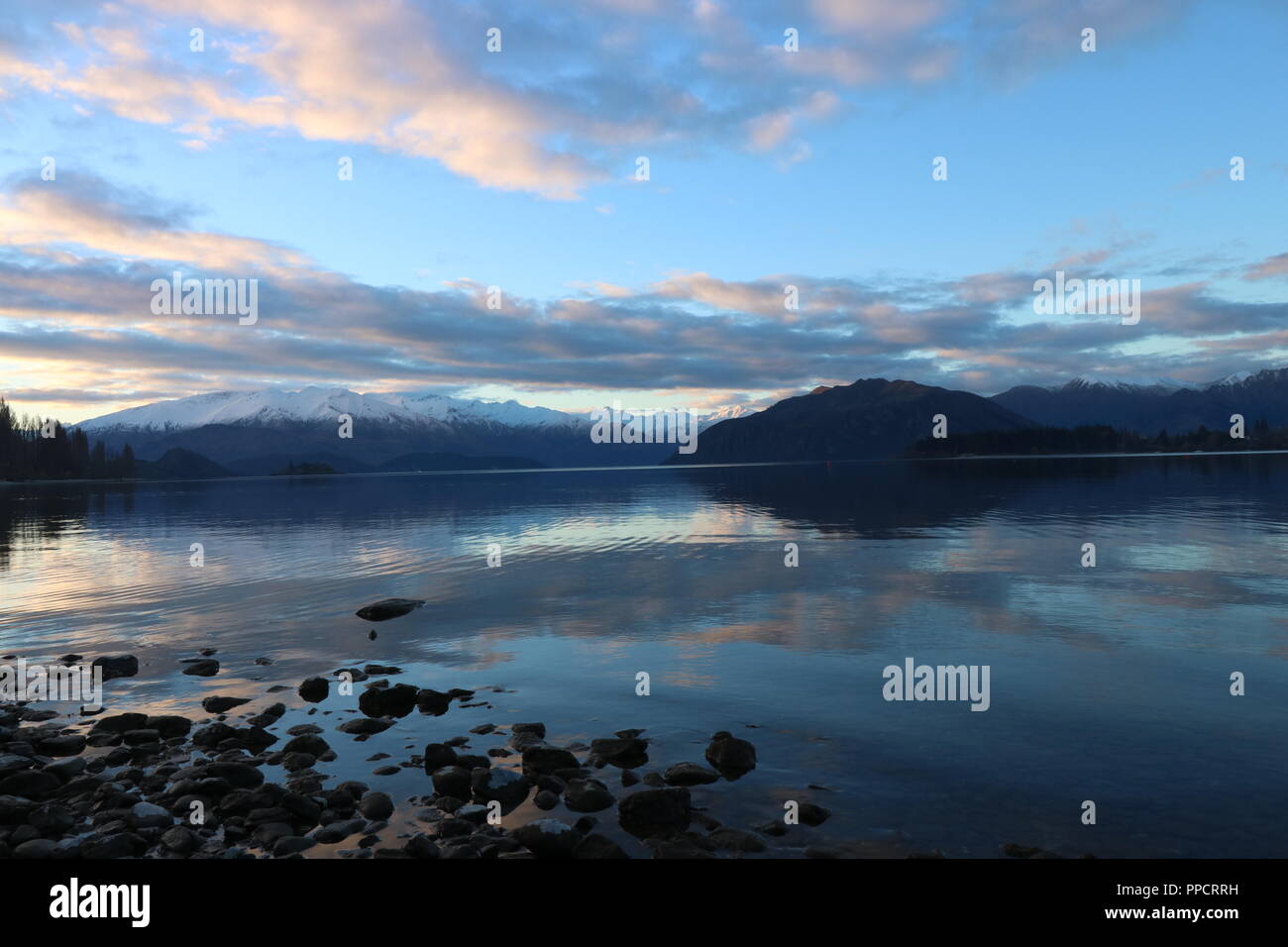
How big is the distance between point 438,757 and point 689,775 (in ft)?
19.1

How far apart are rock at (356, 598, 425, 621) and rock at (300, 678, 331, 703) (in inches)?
441

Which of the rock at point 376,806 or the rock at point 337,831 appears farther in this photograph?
the rock at point 376,806

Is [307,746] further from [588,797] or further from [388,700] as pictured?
[588,797]

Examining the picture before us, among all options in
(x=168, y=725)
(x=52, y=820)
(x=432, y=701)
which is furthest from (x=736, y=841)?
(x=168, y=725)

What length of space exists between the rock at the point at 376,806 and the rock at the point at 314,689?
8.65 meters

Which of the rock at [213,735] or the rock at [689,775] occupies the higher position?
the rock at [213,735]

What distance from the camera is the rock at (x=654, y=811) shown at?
1428cm

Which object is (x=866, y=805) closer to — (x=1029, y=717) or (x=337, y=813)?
(x=1029, y=717)

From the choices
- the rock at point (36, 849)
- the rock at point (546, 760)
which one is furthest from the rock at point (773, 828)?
the rock at point (36, 849)

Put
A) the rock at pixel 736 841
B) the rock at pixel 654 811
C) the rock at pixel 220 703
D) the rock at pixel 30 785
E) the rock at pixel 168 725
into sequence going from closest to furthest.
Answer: the rock at pixel 736 841
the rock at pixel 654 811
the rock at pixel 30 785
the rock at pixel 168 725
the rock at pixel 220 703

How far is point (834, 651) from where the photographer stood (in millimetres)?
27141

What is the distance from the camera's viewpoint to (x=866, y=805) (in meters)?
14.9

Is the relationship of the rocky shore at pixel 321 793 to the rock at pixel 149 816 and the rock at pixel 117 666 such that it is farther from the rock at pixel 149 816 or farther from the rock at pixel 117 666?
the rock at pixel 117 666
